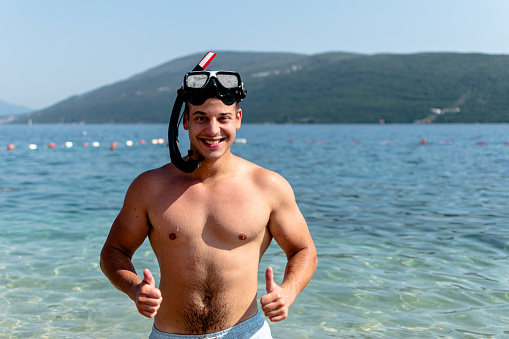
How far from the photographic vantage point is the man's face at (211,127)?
2.74 m

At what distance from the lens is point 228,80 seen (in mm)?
2783

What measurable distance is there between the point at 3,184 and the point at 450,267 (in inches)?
629

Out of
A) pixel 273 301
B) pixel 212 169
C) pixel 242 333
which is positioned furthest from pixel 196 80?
pixel 242 333

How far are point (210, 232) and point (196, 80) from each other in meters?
0.80

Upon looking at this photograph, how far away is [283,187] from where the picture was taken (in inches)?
115

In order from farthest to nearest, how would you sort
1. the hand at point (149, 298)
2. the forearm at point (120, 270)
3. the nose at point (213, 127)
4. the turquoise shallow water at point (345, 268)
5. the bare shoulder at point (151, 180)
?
the turquoise shallow water at point (345, 268), the bare shoulder at point (151, 180), the nose at point (213, 127), the forearm at point (120, 270), the hand at point (149, 298)

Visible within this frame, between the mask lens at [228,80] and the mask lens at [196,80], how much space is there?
0.07m

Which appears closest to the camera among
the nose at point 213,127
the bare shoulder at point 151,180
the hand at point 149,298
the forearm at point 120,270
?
the hand at point 149,298

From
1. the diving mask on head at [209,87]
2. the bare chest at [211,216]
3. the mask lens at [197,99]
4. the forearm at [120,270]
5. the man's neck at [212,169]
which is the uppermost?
the diving mask on head at [209,87]

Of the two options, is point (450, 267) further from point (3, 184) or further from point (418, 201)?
point (3, 184)

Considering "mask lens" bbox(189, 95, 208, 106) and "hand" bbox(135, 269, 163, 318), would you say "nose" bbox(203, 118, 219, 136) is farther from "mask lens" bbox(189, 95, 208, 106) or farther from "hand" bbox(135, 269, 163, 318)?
"hand" bbox(135, 269, 163, 318)

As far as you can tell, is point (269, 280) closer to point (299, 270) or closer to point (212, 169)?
point (299, 270)

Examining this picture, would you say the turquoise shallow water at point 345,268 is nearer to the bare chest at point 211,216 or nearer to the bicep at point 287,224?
the bicep at point 287,224

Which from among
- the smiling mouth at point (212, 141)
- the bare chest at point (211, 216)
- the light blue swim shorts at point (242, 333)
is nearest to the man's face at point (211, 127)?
the smiling mouth at point (212, 141)
